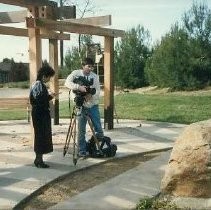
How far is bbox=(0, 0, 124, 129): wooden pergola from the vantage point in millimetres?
9383

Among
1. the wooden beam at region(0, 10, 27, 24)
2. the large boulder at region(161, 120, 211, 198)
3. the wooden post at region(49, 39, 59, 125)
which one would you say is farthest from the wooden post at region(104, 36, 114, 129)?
the large boulder at region(161, 120, 211, 198)

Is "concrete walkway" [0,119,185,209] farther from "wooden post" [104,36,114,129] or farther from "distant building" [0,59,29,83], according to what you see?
"distant building" [0,59,29,83]

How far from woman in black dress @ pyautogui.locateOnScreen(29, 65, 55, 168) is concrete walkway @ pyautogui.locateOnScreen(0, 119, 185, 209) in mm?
319

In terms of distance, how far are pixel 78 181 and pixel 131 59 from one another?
84.2 ft

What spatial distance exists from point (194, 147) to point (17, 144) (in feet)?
16.8

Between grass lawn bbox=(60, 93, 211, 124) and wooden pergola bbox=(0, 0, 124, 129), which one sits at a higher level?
wooden pergola bbox=(0, 0, 124, 129)

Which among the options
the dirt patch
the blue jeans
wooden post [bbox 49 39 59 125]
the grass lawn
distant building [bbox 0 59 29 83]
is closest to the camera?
the dirt patch

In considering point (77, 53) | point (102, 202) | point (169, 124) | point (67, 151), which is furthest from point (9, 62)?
point (102, 202)

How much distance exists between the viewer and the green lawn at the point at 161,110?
1567 cm

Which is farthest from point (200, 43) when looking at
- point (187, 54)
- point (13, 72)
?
point (13, 72)

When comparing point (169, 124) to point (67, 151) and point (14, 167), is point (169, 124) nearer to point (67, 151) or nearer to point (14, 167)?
point (67, 151)

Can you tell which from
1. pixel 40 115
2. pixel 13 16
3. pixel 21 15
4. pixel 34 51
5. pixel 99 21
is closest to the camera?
pixel 40 115

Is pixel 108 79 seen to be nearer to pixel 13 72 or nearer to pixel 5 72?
pixel 13 72

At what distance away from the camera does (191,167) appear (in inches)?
243
